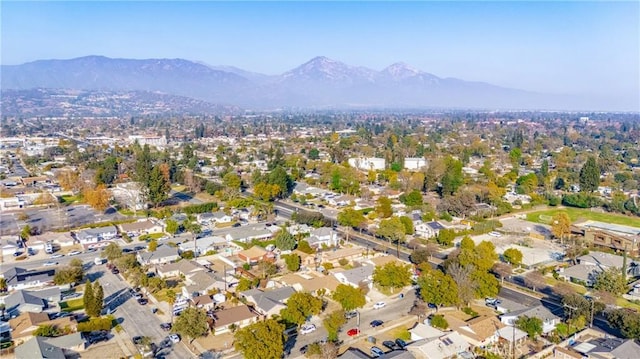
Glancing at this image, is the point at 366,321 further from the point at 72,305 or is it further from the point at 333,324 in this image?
the point at 72,305

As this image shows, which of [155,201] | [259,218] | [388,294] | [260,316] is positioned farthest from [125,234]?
[388,294]

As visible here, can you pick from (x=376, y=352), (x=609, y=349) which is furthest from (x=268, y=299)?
(x=609, y=349)

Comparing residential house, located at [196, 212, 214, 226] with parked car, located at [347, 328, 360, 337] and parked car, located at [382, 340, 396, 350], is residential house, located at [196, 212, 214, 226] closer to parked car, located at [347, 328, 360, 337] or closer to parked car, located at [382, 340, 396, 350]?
parked car, located at [347, 328, 360, 337]

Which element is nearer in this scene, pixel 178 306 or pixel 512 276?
pixel 178 306

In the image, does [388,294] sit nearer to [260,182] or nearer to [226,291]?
[226,291]

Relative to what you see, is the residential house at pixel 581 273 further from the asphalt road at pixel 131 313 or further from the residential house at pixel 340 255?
the asphalt road at pixel 131 313
